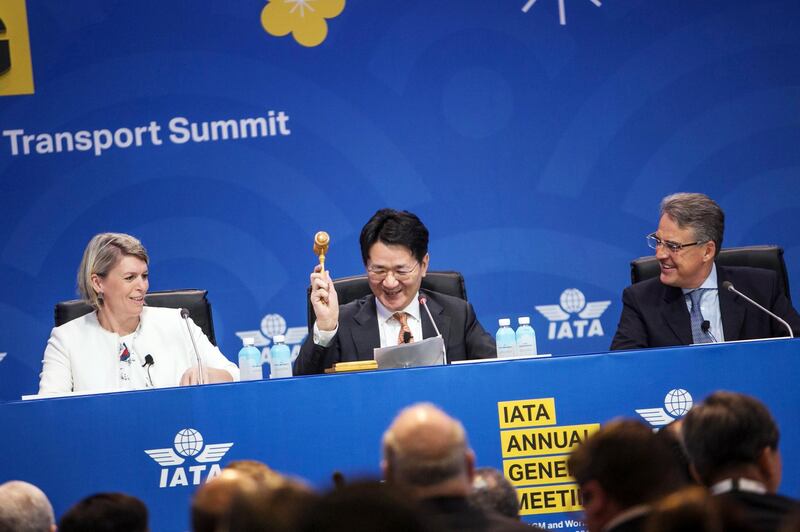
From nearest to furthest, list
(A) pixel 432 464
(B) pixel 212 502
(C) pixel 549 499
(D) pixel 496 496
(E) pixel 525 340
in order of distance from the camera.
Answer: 1. (B) pixel 212 502
2. (A) pixel 432 464
3. (D) pixel 496 496
4. (C) pixel 549 499
5. (E) pixel 525 340

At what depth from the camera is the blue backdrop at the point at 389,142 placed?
6531 millimetres

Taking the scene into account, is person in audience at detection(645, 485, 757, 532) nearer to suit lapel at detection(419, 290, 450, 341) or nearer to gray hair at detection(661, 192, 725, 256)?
suit lapel at detection(419, 290, 450, 341)

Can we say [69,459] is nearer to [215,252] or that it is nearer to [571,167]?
[215,252]

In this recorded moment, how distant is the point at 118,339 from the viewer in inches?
203

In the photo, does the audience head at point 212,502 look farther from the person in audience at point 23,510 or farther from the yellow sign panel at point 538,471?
the yellow sign panel at point 538,471

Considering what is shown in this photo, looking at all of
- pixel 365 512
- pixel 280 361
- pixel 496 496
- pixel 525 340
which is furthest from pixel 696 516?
pixel 280 361

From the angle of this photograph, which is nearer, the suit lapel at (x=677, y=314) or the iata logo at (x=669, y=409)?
the iata logo at (x=669, y=409)

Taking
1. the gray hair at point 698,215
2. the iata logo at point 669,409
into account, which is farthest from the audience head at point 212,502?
the gray hair at point 698,215

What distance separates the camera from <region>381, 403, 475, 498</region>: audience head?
2350 millimetres

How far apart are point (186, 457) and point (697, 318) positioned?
245 cm

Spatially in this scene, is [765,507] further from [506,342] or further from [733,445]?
[506,342]

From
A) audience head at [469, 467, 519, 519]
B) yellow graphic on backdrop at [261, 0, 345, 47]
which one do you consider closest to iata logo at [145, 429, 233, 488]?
audience head at [469, 467, 519, 519]

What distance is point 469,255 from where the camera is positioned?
658 cm

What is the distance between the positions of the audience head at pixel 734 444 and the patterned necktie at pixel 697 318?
8.00 ft
